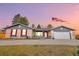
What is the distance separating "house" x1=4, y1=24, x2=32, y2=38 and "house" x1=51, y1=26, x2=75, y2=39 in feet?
0.97

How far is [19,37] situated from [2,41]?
0.70 feet

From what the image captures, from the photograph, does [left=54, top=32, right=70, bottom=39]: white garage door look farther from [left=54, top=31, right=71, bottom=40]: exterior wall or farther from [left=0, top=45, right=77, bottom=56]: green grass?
[left=0, top=45, right=77, bottom=56]: green grass

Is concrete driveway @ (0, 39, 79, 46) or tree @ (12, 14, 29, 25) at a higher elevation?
tree @ (12, 14, 29, 25)

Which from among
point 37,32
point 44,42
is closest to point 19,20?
point 37,32

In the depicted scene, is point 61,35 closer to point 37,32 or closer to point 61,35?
point 61,35

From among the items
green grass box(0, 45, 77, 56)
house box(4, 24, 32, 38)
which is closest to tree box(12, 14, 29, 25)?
house box(4, 24, 32, 38)

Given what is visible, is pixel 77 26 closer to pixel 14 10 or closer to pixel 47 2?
pixel 47 2

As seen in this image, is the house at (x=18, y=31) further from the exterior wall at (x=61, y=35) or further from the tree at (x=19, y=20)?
the exterior wall at (x=61, y=35)

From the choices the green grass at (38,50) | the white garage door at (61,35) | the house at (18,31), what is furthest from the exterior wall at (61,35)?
the house at (18,31)

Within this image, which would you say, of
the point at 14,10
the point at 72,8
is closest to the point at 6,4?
the point at 14,10

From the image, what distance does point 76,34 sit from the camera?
7.80 ft

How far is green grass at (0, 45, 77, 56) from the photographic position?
236 centimetres

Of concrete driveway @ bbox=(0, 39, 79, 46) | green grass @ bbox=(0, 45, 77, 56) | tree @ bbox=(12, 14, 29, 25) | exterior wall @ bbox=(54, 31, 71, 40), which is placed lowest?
green grass @ bbox=(0, 45, 77, 56)

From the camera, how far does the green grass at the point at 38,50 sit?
2.36 metres
